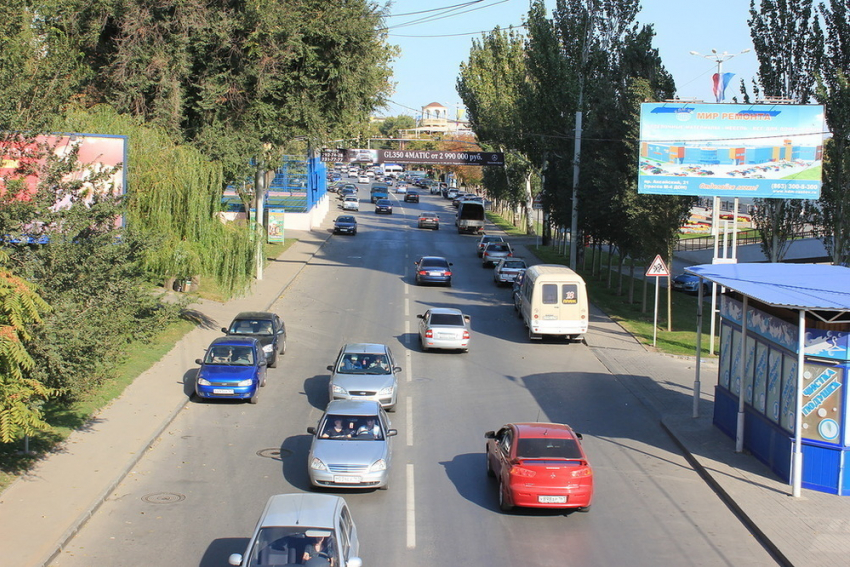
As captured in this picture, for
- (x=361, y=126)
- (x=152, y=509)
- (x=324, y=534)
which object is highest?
(x=361, y=126)

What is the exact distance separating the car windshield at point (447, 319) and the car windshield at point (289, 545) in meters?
17.2

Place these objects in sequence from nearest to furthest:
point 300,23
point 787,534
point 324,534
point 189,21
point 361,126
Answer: point 324,534, point 787,534, point 189,21, point 300,23, point 361,126

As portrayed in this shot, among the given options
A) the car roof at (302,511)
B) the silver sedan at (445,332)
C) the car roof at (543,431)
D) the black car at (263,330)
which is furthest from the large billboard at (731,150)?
the car roof at (302,511)

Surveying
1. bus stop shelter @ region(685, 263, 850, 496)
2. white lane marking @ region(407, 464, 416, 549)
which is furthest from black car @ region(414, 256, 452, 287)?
white lane marking @ region(407, 464, 416, 549)

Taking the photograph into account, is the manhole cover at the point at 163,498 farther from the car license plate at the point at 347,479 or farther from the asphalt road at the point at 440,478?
the car license plate at the point at 347,479

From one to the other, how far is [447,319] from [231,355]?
8.00m

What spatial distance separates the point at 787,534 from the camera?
529 inches

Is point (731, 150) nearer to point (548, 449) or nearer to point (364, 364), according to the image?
point (364, 364)

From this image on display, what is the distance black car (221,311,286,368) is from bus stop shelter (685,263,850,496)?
1259 cm

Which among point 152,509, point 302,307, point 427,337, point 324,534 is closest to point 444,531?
point 324,534

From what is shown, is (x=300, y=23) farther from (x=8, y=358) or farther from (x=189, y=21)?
(x=8, y=358)

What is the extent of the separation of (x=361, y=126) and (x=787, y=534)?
34.0 meters

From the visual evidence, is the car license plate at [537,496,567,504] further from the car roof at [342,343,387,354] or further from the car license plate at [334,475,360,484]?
the car roof at [342,343,387,354]

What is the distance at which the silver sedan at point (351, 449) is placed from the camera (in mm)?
14820
